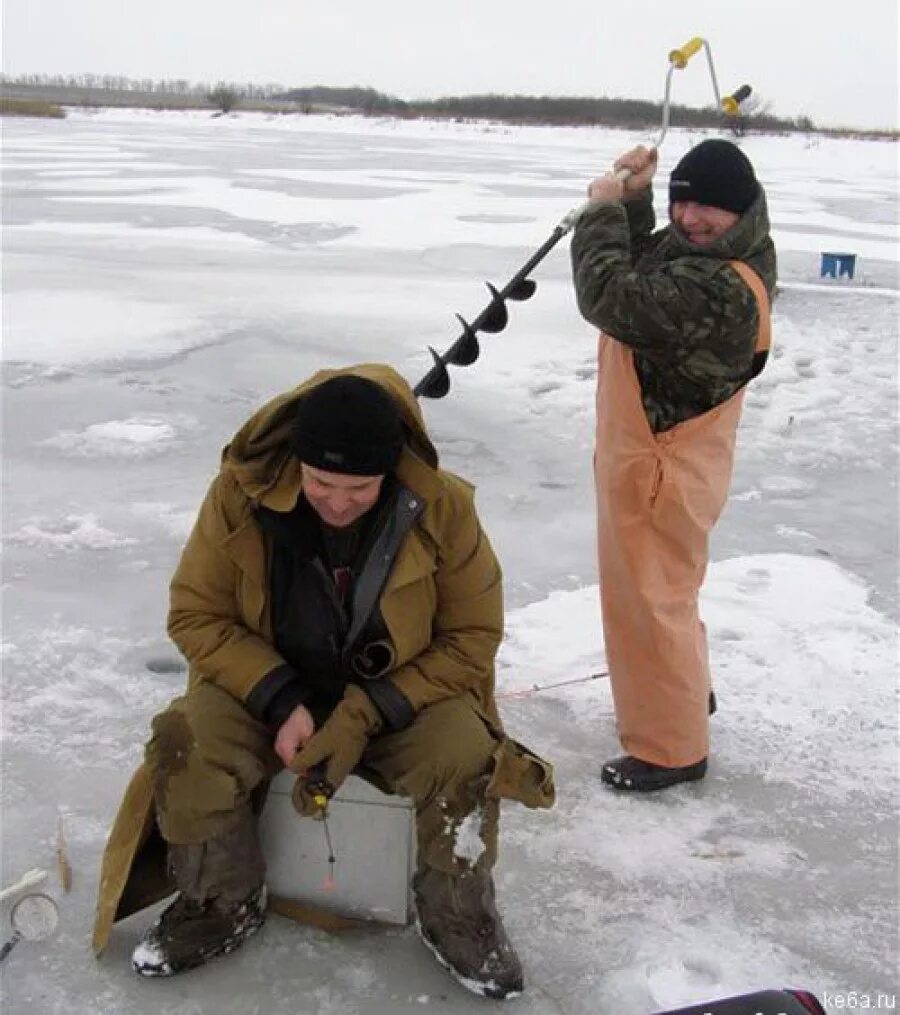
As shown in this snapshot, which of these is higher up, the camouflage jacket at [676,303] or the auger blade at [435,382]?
the camouflage jacket at [676,303]

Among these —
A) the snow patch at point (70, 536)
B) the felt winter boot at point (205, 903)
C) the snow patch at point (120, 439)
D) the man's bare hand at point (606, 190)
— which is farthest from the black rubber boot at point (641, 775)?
the snow patch at point (120, 439)

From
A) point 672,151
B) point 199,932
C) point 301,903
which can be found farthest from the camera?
point 672,151

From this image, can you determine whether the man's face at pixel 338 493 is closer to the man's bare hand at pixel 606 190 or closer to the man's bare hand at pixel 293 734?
the man's bare hand at pixel 293 734

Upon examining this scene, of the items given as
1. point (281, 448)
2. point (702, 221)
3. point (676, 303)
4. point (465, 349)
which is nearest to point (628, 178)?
point (702, 221)

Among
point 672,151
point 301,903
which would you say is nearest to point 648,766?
point 301,903

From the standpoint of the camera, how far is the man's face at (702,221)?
256cm

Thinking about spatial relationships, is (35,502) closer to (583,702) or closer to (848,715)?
(583,702)

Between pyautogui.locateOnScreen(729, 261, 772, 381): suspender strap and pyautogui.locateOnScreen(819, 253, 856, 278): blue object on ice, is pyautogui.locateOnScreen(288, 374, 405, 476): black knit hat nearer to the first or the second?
pyautogui.locateOnScreen(729, 261, 772, 381): suspender strap

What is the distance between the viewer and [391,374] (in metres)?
2.28

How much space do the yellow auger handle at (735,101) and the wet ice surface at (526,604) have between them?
1588mm

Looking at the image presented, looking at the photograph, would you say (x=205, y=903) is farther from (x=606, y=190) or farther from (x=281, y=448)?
(x=606, y=190)

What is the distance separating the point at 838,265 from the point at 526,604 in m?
6.77

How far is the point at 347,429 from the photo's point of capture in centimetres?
204

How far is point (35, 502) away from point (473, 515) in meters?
2.78
